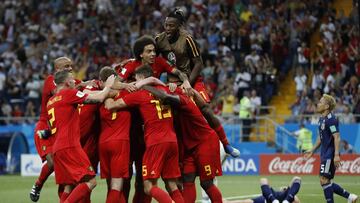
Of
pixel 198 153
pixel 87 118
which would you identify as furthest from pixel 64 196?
pixel 198 153

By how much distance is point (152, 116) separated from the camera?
12508 millimetres

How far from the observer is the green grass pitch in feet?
59.3

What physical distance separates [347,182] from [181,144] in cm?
981

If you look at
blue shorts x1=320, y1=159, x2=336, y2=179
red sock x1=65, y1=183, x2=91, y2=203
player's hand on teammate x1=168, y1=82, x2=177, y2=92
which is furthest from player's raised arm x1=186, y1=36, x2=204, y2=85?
blue shorts x1=320, y1=159, x2=336, y2=179

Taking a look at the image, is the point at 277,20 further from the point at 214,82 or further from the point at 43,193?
the point at 43,193

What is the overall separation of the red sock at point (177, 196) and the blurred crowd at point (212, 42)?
51.8ft

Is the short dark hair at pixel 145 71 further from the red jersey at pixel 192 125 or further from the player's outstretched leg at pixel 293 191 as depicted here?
the player's outstretched leg at pixel 293 191

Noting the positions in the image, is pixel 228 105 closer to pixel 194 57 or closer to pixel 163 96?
pixel 194 57

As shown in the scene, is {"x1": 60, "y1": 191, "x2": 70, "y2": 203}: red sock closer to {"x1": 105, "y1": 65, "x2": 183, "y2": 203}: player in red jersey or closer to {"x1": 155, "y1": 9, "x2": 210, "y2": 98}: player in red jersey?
{"x1": 105, "y1": 65, "x2": 183, "y2": 203}: player in red jersey

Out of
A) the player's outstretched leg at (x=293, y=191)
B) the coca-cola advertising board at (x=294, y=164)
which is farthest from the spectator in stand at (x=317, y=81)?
the player's outstretched leg at (x=293, y=191)

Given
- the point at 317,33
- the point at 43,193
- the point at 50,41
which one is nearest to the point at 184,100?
the point at 43,193

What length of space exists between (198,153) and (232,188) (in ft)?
25.4

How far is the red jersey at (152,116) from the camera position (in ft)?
40.9

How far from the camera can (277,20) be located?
31234 mm
